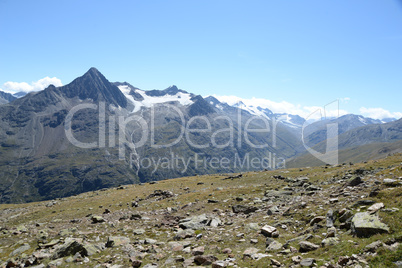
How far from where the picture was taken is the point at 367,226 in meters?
14.1

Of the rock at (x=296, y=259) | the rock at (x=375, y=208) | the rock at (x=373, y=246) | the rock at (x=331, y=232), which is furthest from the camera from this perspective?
the rock at (x=375, y=208)

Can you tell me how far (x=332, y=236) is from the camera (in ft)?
50.8

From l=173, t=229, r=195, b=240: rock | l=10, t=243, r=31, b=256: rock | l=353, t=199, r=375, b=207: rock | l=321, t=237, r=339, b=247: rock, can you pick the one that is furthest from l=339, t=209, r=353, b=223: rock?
l=10, t=243, r=31, b=256: rock

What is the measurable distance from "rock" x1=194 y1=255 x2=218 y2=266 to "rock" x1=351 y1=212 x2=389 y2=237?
30.2ft

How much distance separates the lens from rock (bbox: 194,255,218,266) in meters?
15.4

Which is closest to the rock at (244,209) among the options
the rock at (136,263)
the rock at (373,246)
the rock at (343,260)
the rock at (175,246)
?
the rock at (175,246)

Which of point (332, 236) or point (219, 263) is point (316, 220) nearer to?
point (332, 236)

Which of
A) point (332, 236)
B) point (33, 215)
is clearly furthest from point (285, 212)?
point (33, 215)

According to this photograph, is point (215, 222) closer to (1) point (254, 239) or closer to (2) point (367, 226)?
(1) point (254, 239)

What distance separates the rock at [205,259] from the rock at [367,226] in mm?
9200

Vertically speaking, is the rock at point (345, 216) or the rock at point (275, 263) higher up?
the rock at point (345, 216)

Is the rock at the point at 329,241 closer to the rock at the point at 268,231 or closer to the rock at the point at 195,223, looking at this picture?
the rock at the point at 268,231

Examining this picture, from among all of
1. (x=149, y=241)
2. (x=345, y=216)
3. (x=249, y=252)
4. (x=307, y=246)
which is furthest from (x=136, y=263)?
(x=345, y=216)

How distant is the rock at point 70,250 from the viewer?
20.2 metres
